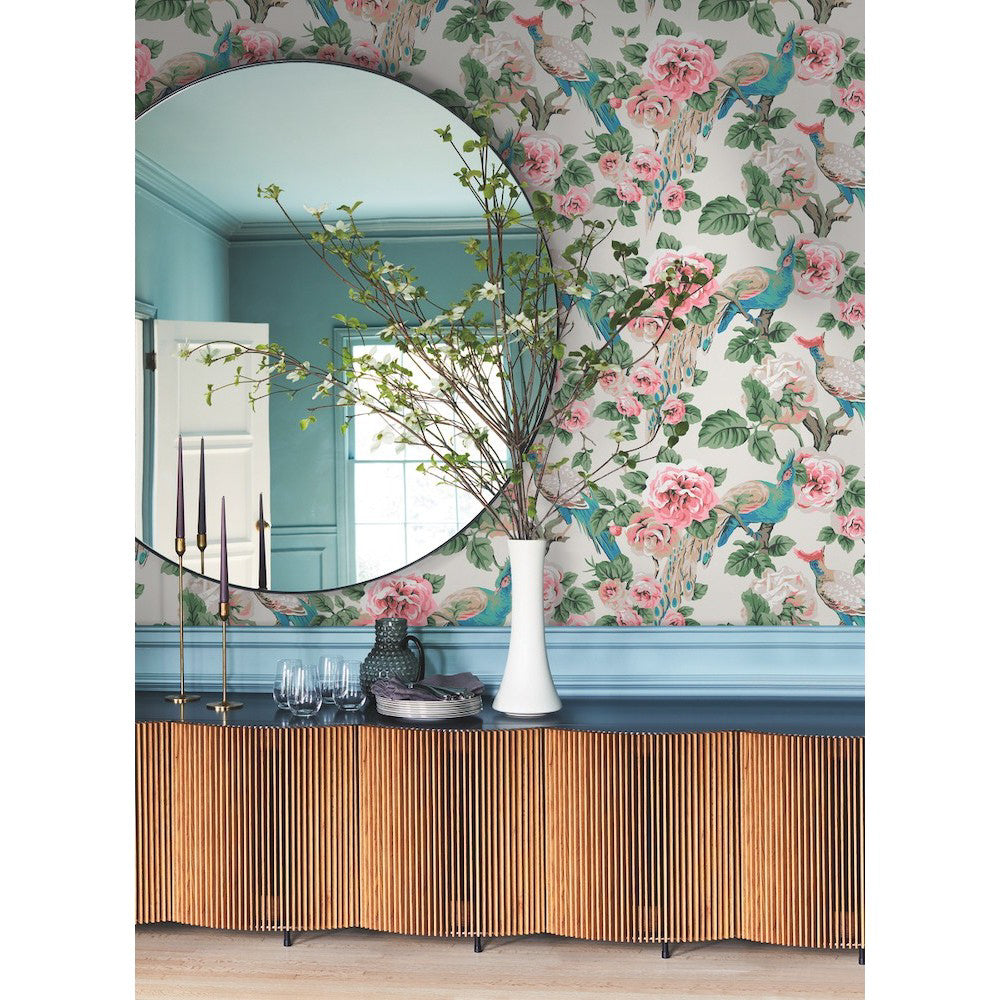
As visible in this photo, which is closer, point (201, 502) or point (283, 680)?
point (283, 680)

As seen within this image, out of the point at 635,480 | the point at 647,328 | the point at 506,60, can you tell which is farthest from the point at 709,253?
the point at 506,60

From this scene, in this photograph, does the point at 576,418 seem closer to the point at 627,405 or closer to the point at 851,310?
the point at 627,405

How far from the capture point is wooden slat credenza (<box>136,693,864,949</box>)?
6.94 ft

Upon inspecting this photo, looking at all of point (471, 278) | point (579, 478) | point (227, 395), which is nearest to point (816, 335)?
point (579, 478)

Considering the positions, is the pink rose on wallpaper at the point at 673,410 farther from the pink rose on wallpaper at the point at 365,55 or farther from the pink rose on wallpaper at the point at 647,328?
the pink rose on wallpaper at the point at 365,55

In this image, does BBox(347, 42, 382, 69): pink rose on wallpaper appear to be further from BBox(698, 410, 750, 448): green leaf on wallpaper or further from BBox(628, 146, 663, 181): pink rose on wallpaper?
BBox(698, 410, 750, 448): green leaf on wallpaper

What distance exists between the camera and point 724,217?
2.55 m

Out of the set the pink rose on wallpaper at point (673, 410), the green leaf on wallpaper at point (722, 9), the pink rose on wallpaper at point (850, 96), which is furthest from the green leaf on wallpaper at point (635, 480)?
the green leaf on wallpaper at point (722, 9)

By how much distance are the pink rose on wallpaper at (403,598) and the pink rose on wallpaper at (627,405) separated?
679 millimetres

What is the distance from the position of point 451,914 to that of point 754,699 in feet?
3.01

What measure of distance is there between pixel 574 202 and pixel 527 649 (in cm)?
115

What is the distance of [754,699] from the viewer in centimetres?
252

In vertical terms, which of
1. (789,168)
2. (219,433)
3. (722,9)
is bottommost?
(219,433)

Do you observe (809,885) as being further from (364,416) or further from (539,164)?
(539,164)
